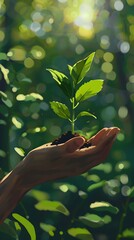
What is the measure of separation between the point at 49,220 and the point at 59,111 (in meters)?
2.04

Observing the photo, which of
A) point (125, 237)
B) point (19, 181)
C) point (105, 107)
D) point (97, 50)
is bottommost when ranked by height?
point (125, 237)

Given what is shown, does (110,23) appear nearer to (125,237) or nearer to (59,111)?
(125,237)

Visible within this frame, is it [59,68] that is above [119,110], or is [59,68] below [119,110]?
above

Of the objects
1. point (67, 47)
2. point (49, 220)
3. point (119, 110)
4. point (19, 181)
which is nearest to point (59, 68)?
point (67, 47)

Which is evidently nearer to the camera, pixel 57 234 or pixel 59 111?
pixel 59 111

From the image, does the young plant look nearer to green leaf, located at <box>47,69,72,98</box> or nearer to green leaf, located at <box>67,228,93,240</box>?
green leaf, located at <box>47,69,72,98</box>

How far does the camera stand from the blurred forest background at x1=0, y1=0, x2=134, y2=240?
375 cm

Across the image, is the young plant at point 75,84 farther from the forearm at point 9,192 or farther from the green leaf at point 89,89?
the forearm at point 9,192

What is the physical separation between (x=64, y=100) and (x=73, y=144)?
2277mm

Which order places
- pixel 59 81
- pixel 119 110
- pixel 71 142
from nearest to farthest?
pixel 71 142, pixel 59 81, pixel 119 110

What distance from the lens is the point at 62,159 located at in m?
1.62

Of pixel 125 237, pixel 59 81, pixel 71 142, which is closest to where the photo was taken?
pixel 71 142

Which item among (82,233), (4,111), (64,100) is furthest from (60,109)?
(64,100)

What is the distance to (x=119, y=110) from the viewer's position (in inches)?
157
